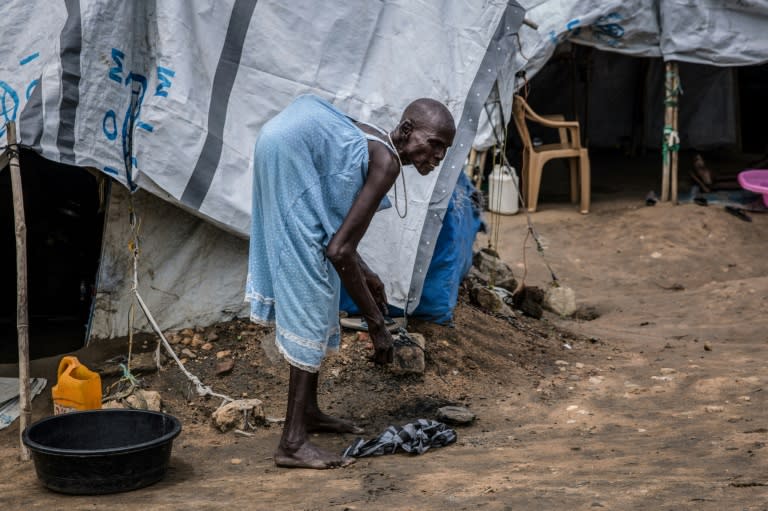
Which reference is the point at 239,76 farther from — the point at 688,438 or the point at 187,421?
the point at 688,438

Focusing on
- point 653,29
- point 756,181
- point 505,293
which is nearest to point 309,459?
point 505,293

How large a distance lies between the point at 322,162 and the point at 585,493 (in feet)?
4.71

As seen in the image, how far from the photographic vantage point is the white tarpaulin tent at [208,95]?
13.2 feet

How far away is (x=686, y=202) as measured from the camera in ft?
32.4

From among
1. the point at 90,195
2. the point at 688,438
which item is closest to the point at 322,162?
the point at 688,438

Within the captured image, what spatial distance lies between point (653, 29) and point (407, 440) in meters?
6.54

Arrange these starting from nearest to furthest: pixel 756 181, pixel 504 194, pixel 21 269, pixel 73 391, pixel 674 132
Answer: pixel 21 269
pixel 73 391
pixel 674 132
pixel 756 181
pixel 504 194

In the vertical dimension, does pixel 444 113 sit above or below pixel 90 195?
above

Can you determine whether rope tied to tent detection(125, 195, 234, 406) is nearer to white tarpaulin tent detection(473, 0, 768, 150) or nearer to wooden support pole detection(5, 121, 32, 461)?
wooden support pole detection(5, 121, 32, 461)

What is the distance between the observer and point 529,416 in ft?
14.5

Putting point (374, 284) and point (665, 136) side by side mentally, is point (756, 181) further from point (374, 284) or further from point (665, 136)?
point (374, 284)

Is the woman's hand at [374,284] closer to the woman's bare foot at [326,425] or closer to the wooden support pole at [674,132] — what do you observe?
the woman's bare foot at [326,425]

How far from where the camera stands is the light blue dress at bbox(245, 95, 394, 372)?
3.46m

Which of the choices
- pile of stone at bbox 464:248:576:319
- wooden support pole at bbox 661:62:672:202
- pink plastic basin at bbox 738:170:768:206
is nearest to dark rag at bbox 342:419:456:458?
pile of stone at bbox 464:248:576:319
